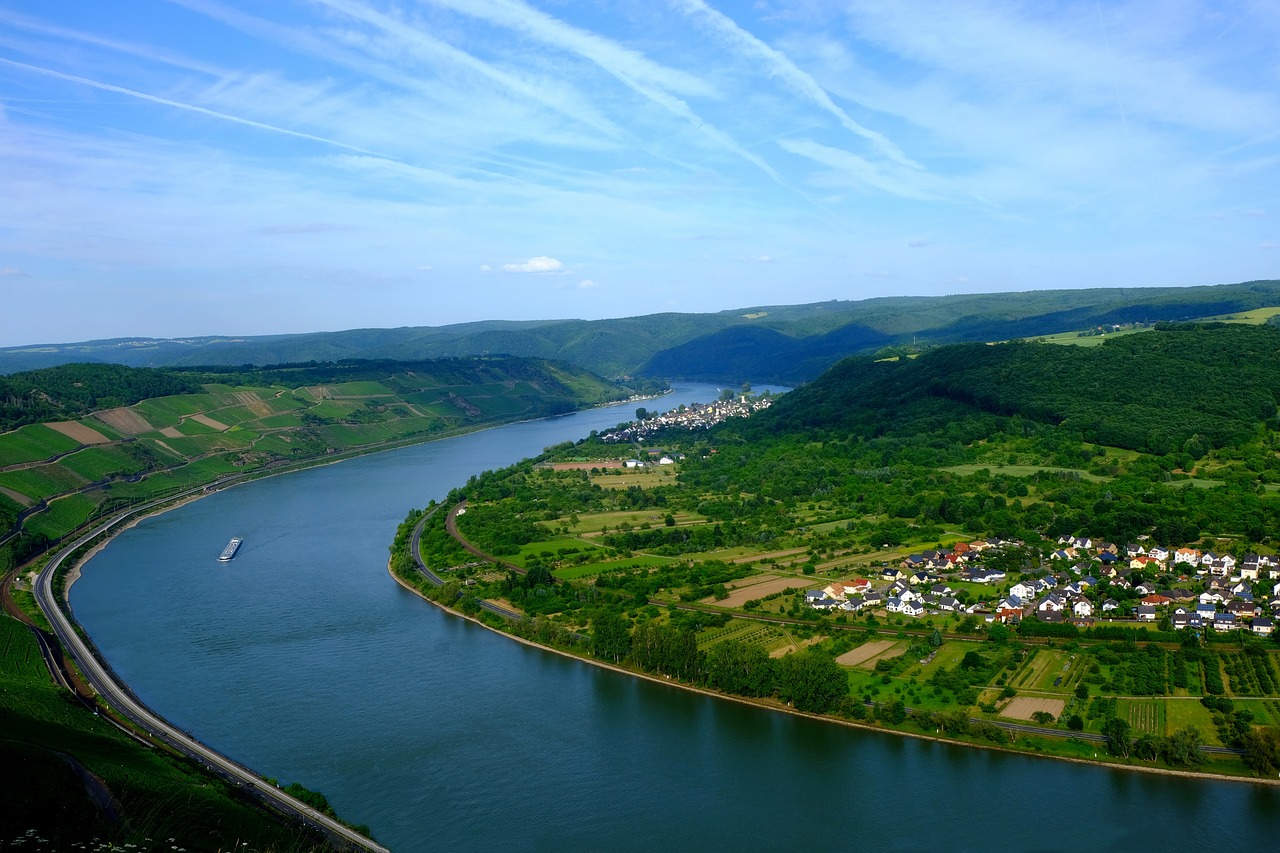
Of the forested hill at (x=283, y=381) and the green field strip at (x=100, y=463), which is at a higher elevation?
the forested hill at (x=283, y=381)

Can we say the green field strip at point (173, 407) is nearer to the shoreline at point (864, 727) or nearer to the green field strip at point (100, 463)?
the green field strip at point (100, 463)

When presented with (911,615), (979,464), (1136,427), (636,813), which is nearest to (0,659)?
(636,813)

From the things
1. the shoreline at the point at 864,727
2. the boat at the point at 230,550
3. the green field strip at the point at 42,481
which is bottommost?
the shoreline at the point at 864,727

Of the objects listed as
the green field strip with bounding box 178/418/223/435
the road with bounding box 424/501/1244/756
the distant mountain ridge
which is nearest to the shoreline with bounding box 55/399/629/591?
the green field strip with bounding box 178/418/223/435

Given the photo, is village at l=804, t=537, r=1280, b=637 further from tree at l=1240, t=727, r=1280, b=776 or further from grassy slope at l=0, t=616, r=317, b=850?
grassy slope at l=0, t=616, r=317, b=850

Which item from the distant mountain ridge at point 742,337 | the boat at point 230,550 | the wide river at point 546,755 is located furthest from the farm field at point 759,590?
the distant mountain ridge at point 742,337
